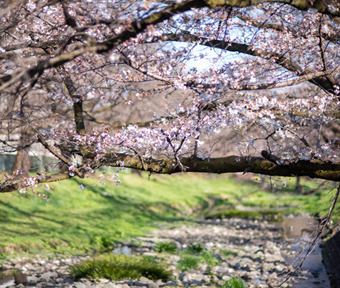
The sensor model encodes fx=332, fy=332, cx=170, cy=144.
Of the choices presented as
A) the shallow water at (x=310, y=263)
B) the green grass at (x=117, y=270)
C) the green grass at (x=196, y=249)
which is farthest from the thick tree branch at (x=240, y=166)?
the green grass at (x=196, y=249)

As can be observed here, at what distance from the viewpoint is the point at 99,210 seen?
61.6 ft

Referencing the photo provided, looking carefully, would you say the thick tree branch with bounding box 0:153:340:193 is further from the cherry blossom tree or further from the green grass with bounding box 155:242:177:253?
the green grass with bounding box 155:242:177:253

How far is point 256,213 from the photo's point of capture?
24.3 meters

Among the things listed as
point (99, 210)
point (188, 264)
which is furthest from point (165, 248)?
point (99, 210)

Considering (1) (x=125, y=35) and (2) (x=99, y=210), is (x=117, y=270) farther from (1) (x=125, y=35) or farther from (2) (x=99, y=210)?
(2) (x=99, y=210)

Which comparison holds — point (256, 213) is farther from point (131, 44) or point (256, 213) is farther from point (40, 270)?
point (131, 44)

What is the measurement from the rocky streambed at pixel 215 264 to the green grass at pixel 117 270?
8.0 inches

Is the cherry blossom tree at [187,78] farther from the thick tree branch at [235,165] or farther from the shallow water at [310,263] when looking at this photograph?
the shallow water at [310,263]

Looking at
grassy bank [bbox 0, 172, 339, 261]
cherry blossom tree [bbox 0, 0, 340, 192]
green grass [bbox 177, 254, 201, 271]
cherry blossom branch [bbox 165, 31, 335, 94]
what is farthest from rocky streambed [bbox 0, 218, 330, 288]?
cherry blossom branch [bbox 165, 31, 335, 94]

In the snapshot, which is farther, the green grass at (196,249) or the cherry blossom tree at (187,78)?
the green grass at (196,249)

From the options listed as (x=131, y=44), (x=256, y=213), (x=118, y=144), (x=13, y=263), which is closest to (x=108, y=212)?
(x=13, y=263)

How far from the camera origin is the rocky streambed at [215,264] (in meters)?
8.95

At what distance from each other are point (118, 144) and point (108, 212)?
14084mm

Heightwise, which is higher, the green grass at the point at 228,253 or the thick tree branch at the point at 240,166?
the thick tree branch at the point at 240,166
